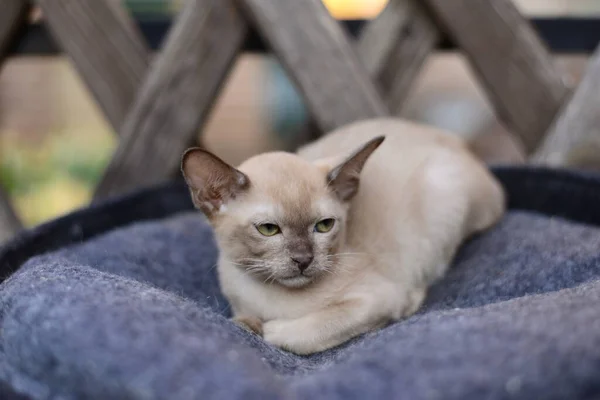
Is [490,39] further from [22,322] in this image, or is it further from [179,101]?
[22,322]

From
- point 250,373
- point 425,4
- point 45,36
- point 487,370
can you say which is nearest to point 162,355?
point 250,373

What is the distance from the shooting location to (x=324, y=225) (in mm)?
1145

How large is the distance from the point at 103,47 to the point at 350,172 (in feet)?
2.99

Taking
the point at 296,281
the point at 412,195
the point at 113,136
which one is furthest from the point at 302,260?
the point at 113,136

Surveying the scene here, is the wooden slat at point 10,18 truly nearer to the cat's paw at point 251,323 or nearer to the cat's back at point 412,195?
the cat's back at point 412,195

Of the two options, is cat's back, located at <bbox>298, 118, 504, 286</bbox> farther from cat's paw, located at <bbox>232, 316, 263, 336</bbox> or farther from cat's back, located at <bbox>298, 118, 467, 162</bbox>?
cat's paw, located at <bbox>232, 316, 263, 336</bbox>

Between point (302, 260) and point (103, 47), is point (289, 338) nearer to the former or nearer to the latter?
point (302, 260)

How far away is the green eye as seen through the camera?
1.13 meters

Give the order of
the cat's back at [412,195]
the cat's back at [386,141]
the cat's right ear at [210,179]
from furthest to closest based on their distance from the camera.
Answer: the cat's back at [386,141], the cat's back at [412,195], the cat's right ear at [210,179]

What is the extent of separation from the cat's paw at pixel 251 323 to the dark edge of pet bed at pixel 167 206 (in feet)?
1.54

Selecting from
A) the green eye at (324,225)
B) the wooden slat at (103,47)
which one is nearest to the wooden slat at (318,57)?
the wooden slat at (103,47)

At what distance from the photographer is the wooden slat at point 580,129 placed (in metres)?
1.58

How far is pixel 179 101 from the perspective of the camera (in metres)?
1.69

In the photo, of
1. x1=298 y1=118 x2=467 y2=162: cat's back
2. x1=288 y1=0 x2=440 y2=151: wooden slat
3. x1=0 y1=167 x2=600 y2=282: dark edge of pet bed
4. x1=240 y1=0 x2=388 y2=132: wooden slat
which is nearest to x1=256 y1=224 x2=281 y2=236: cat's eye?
x1=298 y1=118 x2=467 y2=162: cat's back
